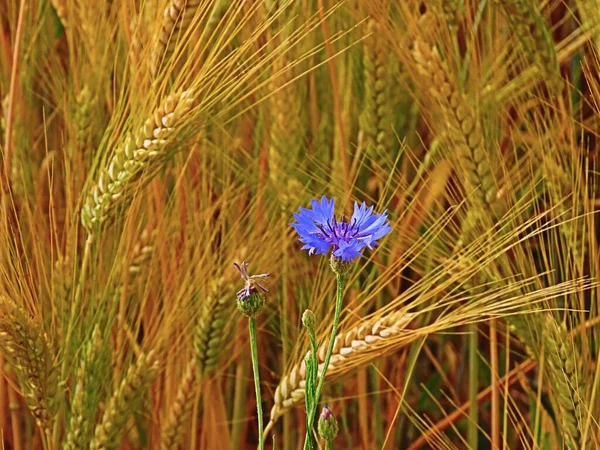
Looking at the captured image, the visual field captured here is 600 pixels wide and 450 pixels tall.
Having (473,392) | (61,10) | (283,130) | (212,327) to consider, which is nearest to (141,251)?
(212,327)

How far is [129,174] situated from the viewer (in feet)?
3.15

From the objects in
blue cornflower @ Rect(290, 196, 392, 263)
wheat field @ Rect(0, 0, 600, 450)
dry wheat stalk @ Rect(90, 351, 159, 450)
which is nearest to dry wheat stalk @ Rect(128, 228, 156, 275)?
wheat field @ Rect(0, 0, 600, 450)

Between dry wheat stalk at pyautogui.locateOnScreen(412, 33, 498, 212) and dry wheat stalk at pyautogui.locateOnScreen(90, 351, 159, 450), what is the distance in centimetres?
41

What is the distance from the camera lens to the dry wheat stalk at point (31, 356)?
3.01ft

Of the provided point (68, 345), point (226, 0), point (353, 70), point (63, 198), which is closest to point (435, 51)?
point (353, 70)

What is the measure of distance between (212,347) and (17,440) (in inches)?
10.6

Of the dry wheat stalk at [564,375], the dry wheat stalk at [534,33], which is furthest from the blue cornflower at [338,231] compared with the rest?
the dry wheat stalk at [534,33]

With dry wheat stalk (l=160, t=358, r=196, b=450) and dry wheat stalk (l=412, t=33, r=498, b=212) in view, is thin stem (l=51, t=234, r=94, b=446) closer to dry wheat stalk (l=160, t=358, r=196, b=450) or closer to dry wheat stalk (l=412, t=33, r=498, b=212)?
dry wheat stalk (l=160, t=358, r=196, b=450)

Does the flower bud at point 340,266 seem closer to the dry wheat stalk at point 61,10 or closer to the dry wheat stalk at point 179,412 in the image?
the dry wheat stalk at point 179,412

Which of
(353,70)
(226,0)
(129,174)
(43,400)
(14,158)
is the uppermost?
(226,0)

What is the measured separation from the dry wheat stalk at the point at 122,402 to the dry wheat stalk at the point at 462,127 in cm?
41

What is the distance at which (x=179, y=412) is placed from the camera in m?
1.12

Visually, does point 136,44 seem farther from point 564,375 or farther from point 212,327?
point 564,375

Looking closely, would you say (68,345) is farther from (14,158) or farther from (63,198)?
(63,198)
